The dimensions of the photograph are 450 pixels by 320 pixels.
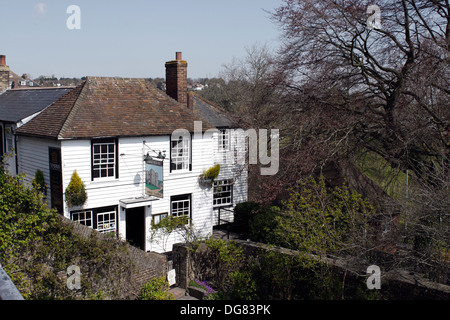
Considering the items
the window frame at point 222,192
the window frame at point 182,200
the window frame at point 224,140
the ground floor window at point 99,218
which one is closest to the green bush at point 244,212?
the window frame at point 222,192

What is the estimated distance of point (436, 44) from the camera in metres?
14.0

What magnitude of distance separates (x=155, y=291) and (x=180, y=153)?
7845 millimetres

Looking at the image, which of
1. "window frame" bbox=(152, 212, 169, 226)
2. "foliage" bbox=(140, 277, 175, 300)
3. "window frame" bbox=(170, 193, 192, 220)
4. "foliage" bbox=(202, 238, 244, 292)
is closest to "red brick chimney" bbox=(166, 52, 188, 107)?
"window frame" bbox=(170, 193, 192, 220)

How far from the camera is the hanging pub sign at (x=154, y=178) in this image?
16141 millimetres

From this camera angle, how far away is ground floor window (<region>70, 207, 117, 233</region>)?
15.7m

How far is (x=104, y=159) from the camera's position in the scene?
637 inches

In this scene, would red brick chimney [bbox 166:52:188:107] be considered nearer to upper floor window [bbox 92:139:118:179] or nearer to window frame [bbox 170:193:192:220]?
window frame [bbox 170:193:192:220]

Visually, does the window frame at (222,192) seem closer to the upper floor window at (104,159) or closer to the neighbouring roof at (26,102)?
the upper floor window at (104,159)

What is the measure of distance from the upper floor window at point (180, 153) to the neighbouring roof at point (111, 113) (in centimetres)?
53

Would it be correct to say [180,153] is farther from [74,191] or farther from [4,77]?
[4,77]

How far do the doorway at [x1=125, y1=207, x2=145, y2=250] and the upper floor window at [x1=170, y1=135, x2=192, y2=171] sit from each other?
2.37 meters

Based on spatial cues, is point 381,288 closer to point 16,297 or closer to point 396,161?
point 396,161

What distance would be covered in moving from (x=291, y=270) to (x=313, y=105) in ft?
22.5

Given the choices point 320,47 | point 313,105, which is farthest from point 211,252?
point 320,47
